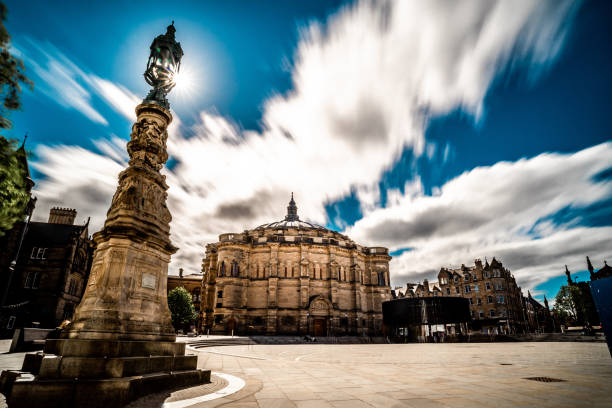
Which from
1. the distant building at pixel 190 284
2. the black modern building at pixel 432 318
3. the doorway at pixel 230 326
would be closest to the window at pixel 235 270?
the doorway at pixel 230 326

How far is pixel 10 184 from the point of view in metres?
11.1

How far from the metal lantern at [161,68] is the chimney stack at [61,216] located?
4573 cm

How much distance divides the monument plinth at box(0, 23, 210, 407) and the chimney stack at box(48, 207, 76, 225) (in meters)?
45.8

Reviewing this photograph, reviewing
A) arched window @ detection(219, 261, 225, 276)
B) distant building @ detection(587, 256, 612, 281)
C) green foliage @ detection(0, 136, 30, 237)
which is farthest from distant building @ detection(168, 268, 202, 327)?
distant building @ detection(587, 256, 612, 281)

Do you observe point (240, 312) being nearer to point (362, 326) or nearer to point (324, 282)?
point (324, 282)

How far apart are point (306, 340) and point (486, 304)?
153 feet

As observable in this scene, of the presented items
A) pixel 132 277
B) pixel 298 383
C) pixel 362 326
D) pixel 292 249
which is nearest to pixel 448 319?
pixel 362 326

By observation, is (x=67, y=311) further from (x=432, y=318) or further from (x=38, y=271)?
(x=432, y=318)

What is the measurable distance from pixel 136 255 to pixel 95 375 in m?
2.97

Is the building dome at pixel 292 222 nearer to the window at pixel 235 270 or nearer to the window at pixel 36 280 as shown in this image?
the window at pixel 235 270

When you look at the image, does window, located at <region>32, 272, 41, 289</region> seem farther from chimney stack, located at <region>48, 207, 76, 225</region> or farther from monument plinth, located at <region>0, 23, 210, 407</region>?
monument plinth, located at <region>0, 23, 210, 407</region>

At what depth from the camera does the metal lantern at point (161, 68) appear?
10.4 meters

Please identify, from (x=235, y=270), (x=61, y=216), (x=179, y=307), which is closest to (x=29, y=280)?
(x=61, y=216)

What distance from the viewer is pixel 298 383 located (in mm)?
7949
